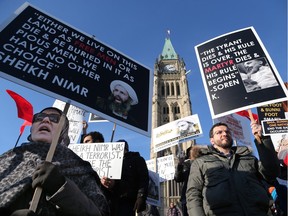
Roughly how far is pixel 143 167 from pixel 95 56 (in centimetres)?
168

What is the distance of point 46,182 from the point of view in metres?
1.46

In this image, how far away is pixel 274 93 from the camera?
3139 millimetres

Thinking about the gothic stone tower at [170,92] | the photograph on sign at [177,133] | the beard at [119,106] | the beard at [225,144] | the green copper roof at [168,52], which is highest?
the green copper roof at [168,52]

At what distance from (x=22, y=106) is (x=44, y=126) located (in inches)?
126

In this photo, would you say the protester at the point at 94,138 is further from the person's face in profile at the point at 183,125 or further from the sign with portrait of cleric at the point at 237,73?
the person's face in profile at the point at 183,125

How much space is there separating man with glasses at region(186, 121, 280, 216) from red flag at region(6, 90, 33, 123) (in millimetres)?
3471

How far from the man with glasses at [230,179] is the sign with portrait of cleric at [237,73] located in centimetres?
53

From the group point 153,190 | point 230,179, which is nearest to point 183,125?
point 153,190

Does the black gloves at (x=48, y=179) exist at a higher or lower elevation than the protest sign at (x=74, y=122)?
lower

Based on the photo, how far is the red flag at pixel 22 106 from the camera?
15.4ft

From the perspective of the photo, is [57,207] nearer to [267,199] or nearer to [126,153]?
[267,199]

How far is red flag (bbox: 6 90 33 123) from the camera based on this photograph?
4.70 m

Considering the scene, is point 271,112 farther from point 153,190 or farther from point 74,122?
point 74,122

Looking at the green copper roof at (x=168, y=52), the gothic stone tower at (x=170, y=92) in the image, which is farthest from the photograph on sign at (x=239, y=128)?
the green copper roof at (x=168, y=52)
